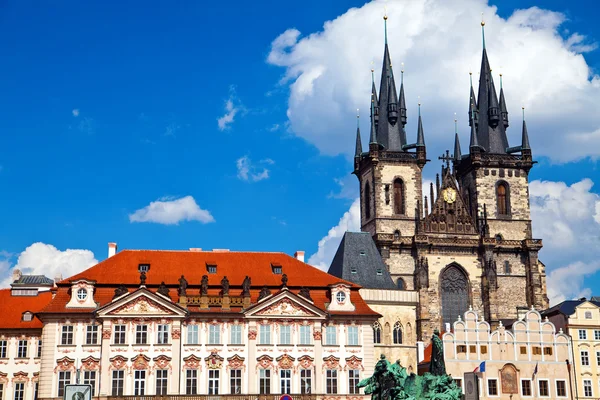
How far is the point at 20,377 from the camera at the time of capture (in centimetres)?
6009

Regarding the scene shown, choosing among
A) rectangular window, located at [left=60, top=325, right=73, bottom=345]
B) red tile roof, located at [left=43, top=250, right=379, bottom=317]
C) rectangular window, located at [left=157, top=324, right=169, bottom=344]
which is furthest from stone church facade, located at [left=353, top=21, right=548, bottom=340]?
rectangular window, located at [left=60, top=325, right=73, bottom=345]

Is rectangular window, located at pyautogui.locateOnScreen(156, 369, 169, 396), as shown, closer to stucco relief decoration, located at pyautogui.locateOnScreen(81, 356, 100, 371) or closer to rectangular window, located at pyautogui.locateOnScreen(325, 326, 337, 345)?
stucco relief decoration, located at pyautogui.locateOnScreen(81, 356, 100, 371)

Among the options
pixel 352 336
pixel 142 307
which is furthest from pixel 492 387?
pixel 142 307

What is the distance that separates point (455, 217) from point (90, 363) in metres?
48.5

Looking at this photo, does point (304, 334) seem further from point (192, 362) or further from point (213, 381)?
point (192, 362)

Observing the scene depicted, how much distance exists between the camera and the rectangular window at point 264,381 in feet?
188

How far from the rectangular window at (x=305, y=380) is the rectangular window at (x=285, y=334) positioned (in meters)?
2.26

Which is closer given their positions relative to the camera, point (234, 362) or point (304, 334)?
point (234, 362)

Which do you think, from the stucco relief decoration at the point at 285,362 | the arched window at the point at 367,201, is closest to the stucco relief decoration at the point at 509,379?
the stucco relief decoration at the point at 285,362

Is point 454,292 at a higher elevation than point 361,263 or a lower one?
lower

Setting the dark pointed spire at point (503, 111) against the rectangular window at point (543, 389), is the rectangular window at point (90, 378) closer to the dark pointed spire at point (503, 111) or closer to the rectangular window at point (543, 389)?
the rectangular window at point (543, 389)

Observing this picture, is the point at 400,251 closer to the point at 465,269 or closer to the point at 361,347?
the point at 465,269

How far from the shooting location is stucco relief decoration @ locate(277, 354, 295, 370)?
5772 cm

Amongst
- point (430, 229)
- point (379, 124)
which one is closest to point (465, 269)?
point (430, 229)
